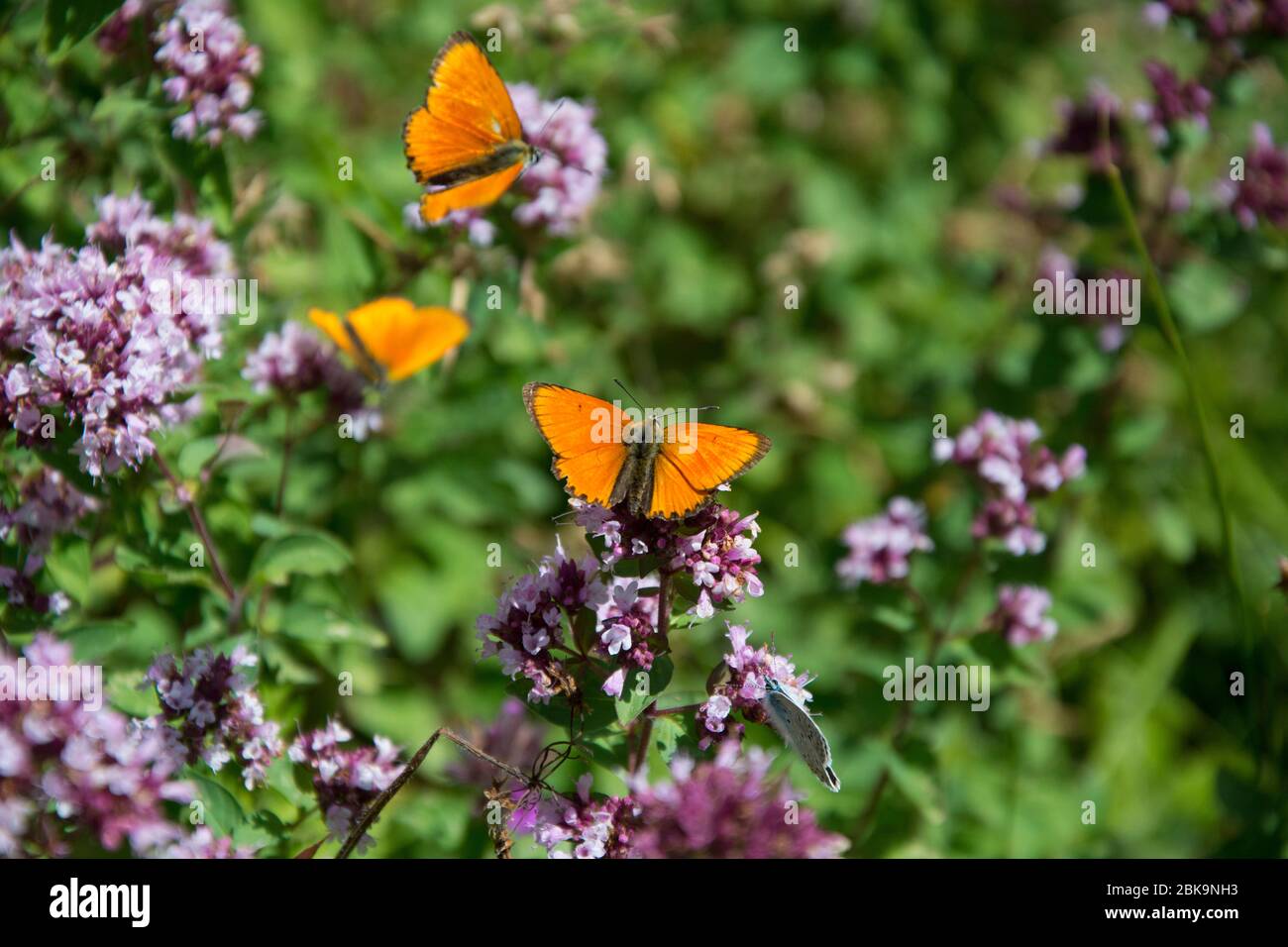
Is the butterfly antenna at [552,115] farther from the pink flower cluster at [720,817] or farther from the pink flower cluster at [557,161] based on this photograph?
the pink flower cluster at [720,817]

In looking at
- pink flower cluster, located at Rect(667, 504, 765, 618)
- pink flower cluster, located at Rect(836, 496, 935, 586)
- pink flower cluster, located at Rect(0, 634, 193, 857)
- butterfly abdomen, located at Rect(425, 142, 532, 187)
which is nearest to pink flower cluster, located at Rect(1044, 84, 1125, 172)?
pink flower cluster, located at Rect(836, 496, 935, 586)

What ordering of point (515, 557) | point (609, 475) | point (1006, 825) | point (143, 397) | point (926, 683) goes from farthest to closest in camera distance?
point (515, 557)
point (1006, 825)
point (926, 683)
point (143, 397)
point (609, 475)

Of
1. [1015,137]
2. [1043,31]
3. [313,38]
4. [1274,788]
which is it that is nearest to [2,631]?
[313,38]

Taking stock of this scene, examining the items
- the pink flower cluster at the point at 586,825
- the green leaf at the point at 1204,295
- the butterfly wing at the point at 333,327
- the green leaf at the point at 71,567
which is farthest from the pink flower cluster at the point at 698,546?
the green leaf at the point at 1204,295

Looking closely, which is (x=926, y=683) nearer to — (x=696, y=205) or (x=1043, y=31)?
(x=696, y=205)

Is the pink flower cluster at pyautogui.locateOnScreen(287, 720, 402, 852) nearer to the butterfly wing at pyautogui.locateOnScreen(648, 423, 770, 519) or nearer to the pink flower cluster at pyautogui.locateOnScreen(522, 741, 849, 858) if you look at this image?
the pink flower cluster at pyautogui.locateOnScreen(522, 741, 849, 858)
